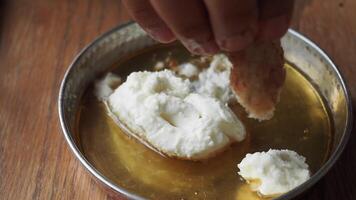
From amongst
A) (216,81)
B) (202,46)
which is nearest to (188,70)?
(216,81)

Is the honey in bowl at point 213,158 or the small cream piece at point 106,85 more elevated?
the small cream piece at point 106,85

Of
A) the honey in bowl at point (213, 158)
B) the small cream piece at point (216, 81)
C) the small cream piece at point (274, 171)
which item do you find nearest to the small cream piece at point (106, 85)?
the honey in bowl at point (213, 158)

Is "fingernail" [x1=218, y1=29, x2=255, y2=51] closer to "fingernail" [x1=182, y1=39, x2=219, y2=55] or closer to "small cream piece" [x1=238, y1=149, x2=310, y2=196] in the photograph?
"fingernail" [x1=182, y1=39, x2=219, y2=55]

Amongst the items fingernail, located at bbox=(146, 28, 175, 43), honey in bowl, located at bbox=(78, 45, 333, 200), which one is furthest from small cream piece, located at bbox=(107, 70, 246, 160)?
fingernail, located at bbox=(146, 28, 175, 43)

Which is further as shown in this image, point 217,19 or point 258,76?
point 258,76

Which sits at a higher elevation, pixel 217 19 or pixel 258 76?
pixel 217 19

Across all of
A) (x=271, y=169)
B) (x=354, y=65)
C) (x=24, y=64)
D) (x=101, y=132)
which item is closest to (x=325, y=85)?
(x=354, y=65)

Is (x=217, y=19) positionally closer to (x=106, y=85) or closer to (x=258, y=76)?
(x=258, y=76)

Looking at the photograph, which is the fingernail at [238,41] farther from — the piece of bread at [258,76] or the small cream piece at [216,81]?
the small cream piece at [216,81]
